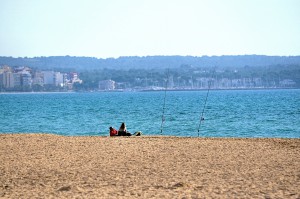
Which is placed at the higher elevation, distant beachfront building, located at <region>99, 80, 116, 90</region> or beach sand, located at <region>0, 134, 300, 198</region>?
beach sand, located at <region>0, 134, 300, 198</region>

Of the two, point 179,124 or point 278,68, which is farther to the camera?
point 278,68

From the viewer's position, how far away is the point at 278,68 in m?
181

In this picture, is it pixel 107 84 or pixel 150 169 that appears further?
→ pixel 107 84

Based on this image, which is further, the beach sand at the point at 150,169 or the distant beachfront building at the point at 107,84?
the distant beachfront building at the point at 107,84

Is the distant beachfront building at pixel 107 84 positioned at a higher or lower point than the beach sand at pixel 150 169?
lower

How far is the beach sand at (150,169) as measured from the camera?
1145 cm

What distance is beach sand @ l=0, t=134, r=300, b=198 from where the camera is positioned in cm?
1145

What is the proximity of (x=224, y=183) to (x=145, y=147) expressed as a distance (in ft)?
22.3

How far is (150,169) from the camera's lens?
14023 millimetres

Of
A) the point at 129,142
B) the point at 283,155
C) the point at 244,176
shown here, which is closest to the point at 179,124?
the point at 129,142

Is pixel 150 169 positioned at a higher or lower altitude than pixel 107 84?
higher

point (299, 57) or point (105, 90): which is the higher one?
point (299, 57)

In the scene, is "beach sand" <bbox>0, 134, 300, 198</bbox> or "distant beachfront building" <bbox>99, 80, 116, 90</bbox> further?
"distant beachfront building" <bbox>99, 80, 116, 90</bbox>

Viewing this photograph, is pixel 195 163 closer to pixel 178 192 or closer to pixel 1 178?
pixel 178 192
